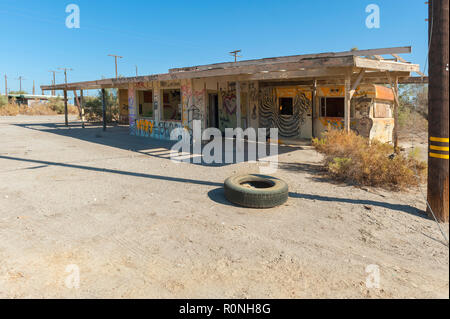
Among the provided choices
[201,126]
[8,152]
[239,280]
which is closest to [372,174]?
[239,280]

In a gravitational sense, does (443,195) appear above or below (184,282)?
above

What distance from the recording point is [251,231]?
5.08 m

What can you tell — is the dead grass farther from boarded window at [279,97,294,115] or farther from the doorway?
boarded window at [279,97,294,115]

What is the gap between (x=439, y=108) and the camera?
5.31 m

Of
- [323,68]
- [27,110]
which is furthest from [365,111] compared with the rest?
[27,110]

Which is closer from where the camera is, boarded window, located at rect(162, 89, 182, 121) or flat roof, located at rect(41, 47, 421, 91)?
flat roof, located at rect(41, 47, 421, 91)

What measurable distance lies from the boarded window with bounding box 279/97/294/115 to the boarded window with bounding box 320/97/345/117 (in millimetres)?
1495

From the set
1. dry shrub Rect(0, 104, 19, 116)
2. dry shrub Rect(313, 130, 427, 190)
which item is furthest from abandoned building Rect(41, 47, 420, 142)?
dry shrub Rect(0, 104, 19, 116)

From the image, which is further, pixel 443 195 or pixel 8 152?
pixel 8 152

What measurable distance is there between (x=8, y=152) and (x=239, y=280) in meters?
12.2

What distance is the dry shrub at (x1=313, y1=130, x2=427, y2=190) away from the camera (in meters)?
7.48

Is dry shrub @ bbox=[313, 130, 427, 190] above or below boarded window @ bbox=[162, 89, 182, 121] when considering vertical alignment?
below

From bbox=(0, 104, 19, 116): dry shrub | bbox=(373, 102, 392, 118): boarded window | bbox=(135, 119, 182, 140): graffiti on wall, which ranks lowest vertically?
bbox=(135, 119, 182, 140): graffiti on wall

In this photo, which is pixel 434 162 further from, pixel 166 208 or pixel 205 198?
pixel 166 208
